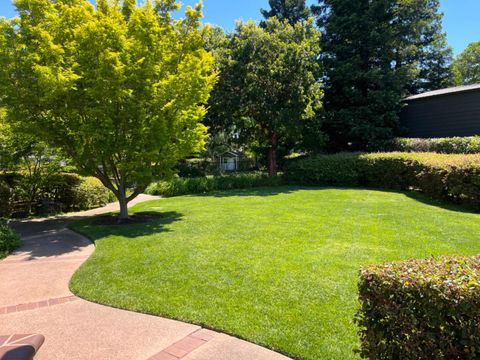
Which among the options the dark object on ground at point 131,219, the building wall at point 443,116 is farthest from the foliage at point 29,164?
the building wall at point 443,116

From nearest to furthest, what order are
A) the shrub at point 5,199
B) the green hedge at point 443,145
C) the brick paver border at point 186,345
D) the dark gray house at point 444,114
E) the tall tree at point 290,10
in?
the brick paver border at point 186,345 < the shrub at point 5,199 < the green hedge at point 443,145 < the dark gray house at point 444,114 < the tall tree at point 290,10

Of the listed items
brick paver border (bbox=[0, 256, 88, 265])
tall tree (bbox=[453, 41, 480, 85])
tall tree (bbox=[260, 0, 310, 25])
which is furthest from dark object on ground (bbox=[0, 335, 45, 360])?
tall tree (bbox=[453, 41, 480, 85])

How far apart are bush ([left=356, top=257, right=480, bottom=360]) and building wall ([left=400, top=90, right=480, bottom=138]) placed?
1694 cm

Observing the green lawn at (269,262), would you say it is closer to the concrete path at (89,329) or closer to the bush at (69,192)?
the concrete path at (89,329)

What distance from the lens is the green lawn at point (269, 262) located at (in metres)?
3.66

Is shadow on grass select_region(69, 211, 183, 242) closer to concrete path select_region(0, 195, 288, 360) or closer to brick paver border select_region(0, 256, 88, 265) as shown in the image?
brick paver border select_region(0, 256, 88, 265)

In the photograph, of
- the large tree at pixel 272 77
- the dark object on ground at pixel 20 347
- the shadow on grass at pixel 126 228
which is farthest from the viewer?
the large tree at pixel 272 77

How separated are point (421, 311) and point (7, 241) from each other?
25.1 ft

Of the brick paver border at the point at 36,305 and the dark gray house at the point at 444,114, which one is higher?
the dark gray house at the point at 444,114

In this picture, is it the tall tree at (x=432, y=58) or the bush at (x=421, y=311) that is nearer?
the bush at (x=421, y=311)

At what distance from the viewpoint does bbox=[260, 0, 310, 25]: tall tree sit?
28.4m

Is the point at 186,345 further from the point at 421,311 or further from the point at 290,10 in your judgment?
the point at 290,10

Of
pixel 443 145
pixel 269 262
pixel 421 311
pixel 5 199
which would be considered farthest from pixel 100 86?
pixel 443 145

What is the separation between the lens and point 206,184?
1672cm
